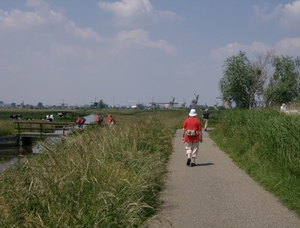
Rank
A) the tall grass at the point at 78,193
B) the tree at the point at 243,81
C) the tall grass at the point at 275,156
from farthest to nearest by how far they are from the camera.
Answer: the tree at the point at 243,81 < the tall grass at the point at 275,156 < the tall grass at the point at 78,193

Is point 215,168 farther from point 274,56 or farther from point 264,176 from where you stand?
point 274,56

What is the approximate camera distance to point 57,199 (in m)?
6.19

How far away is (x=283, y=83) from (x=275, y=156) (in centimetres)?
3193

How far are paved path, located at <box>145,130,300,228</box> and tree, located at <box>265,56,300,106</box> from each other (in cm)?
2922

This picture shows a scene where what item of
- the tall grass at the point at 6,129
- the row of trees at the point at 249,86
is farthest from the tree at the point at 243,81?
the tall grass at the point at 6,129

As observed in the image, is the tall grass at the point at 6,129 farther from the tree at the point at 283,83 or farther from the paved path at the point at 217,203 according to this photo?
the paved path at the point at 217,203

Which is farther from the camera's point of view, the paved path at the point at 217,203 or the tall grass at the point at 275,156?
the tall grass at the point at 275,156

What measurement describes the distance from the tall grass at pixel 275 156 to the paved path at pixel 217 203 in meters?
0.25

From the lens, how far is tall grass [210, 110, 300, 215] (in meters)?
8.87

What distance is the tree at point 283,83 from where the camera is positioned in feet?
132

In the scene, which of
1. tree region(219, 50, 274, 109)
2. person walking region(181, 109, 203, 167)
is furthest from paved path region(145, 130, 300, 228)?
tree region(219, 50, 274, 109)

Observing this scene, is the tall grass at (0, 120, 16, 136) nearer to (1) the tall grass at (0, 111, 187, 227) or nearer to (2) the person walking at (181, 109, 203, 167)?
(2) the person walking at (181, 109, 203, 167)

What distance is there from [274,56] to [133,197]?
37281 mm

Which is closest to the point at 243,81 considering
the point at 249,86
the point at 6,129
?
the point at 249,86
